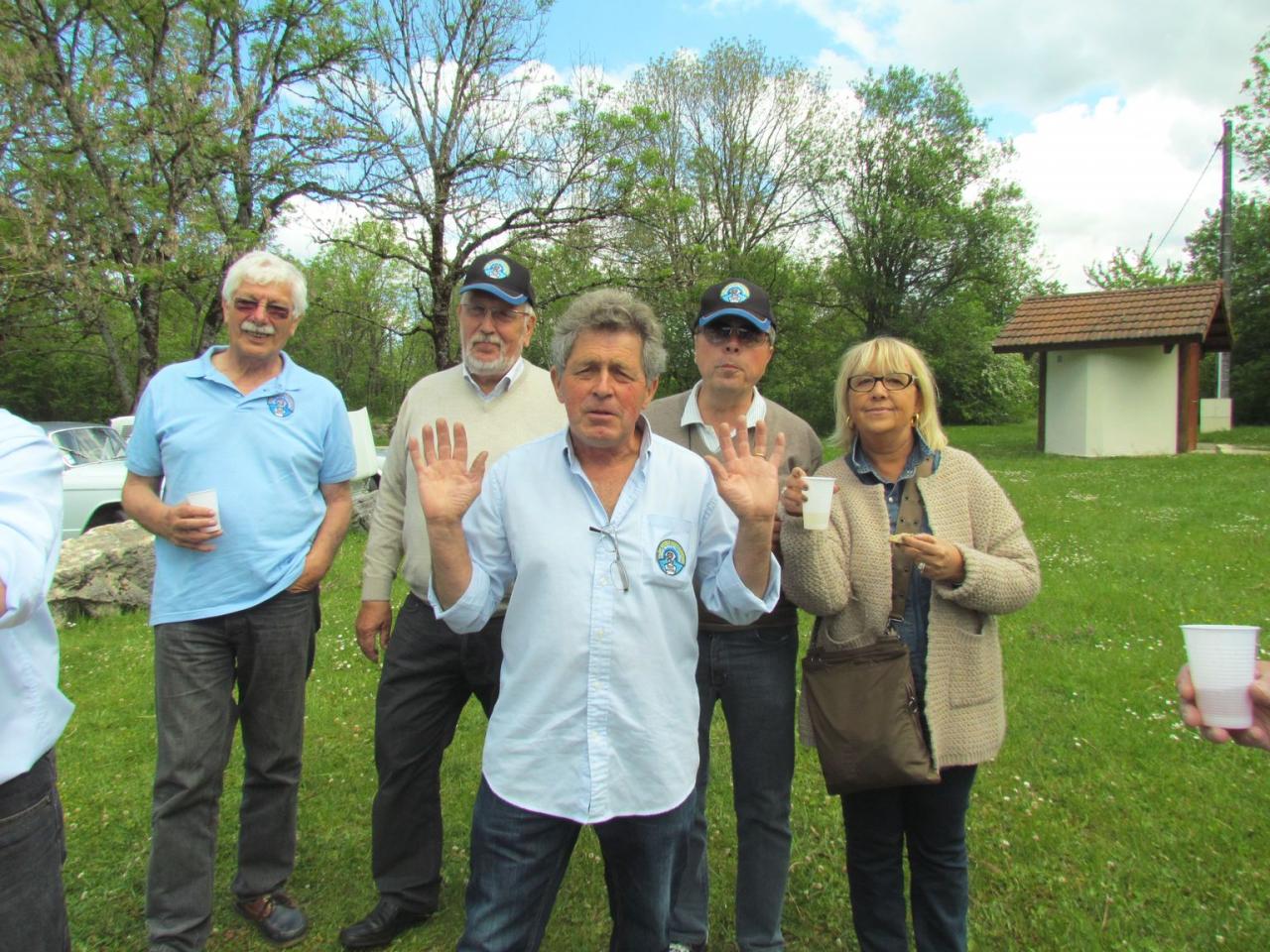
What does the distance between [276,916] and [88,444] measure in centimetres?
1013

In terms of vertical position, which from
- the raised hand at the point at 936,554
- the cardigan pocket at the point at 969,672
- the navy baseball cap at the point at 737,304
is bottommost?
the cardigan pocket at the point at 969,672

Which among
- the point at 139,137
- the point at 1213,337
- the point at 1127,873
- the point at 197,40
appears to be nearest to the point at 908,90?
the point at 1213,337

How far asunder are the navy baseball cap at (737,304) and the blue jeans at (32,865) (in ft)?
6.98

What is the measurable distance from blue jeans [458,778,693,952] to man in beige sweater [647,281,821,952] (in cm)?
61

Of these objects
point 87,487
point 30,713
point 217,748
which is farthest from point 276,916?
point 87,487

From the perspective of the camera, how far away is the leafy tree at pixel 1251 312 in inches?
1164

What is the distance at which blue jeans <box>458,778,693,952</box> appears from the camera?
1.96 meters

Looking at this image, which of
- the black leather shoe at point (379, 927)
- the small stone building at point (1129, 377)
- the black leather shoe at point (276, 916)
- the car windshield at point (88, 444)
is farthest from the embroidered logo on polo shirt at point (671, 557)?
the small stone building at point (1129, 377)

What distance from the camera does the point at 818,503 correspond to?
94.3 inches

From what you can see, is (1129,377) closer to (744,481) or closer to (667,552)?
(744,481)

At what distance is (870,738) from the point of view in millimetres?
2369

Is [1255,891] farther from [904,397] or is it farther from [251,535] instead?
[251,535]

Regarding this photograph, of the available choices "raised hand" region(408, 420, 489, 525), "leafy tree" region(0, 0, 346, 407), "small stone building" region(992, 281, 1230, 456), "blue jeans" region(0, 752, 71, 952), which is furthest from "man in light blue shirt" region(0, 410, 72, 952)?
"small stone building" region(992, 281, 1230, 456)

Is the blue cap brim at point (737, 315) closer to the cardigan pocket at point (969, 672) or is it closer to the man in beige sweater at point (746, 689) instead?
the man in beige sweater at point (746, 689)
